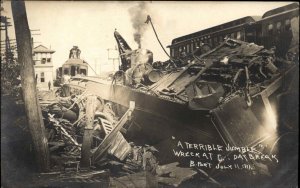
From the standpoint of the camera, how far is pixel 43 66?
5770 millimetres

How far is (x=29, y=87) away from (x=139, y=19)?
7.73 ft

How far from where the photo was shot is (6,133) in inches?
218

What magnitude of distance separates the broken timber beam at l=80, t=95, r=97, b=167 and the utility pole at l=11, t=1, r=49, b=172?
0.63 meters

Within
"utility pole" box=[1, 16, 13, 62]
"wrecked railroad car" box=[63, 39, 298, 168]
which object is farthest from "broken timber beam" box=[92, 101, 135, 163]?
"utility pole" box=[1, 16, 13, 62]

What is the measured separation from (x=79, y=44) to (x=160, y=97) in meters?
1.79

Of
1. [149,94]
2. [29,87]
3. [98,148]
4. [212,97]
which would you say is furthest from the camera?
[149,94]

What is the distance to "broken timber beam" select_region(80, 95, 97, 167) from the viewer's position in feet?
18.5

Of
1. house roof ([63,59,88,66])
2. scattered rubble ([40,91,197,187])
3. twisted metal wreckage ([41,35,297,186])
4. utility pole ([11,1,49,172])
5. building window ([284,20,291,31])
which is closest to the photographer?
utility pole ([11,1,49,172])

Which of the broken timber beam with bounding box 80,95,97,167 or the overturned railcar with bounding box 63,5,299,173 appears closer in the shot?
the broken timber beam with bounding box 80,95,97,167

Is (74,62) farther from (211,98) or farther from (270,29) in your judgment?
(270,29)

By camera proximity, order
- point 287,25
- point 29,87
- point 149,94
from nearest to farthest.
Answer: point 29,87 → point 149,94 → point 287,25

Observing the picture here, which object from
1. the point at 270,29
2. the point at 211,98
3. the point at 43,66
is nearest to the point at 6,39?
the point at 43,66

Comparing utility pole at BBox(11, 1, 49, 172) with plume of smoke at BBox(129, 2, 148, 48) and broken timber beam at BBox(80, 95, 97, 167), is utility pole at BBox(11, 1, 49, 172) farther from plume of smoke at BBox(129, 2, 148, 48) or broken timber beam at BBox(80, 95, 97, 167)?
plume of smoke at BBox(129, 2, 148, 48)

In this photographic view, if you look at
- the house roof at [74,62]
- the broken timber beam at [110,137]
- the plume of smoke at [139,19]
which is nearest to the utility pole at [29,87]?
the house roof at [74,62]
